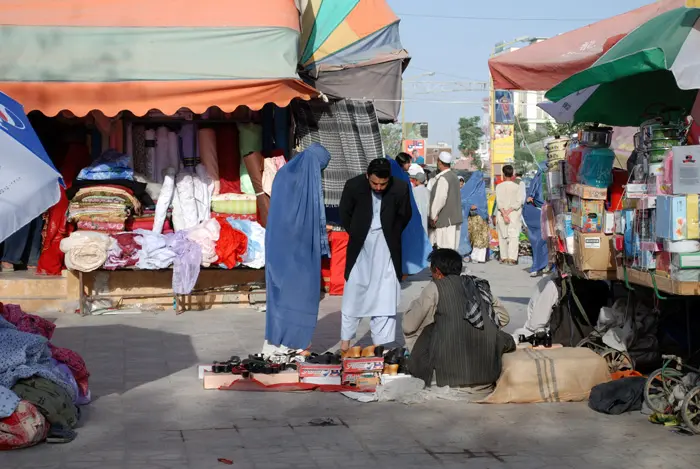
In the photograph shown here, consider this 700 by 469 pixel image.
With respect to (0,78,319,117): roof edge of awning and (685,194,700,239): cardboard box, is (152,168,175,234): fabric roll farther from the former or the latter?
(685,194,700,239): cardboard box

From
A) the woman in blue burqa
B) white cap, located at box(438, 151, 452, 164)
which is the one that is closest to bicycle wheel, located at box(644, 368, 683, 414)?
white cap, located at box(438, 151, 452, 164)

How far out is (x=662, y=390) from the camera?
20.0ft

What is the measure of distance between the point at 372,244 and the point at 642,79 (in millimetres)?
2427

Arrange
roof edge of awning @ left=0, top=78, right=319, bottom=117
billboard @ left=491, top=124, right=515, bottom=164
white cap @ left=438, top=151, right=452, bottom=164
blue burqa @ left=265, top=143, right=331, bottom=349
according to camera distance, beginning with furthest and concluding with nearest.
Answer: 1. billboard @ left=491, top=124, right=515, bottom=164
2. white cap @ left=438, top=151, right=452, bottom=164
3. roof edge of awning @ left=0, top=78, right=319, bottom=117
4. blue burqa @ left=265, top=143, right=331, bottom=349

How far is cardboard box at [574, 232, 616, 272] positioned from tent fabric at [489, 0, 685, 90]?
221cm

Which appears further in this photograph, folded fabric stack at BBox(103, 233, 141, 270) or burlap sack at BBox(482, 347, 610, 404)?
folded fabric stack at BBox(103, 233, 141, 270)

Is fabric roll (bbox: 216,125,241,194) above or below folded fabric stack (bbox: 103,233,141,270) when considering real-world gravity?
above

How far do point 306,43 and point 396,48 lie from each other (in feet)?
4.52

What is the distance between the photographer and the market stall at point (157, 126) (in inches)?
387

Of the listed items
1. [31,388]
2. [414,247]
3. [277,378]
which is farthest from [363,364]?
[31,388]

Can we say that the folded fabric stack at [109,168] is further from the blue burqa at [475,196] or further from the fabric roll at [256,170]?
the blue burqa at [475,196]

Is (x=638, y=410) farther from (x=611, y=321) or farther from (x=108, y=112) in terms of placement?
(x=108, y=112)

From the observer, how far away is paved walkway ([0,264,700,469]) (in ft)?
17.3

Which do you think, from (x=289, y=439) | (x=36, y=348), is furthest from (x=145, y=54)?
(x=289, y=439)
